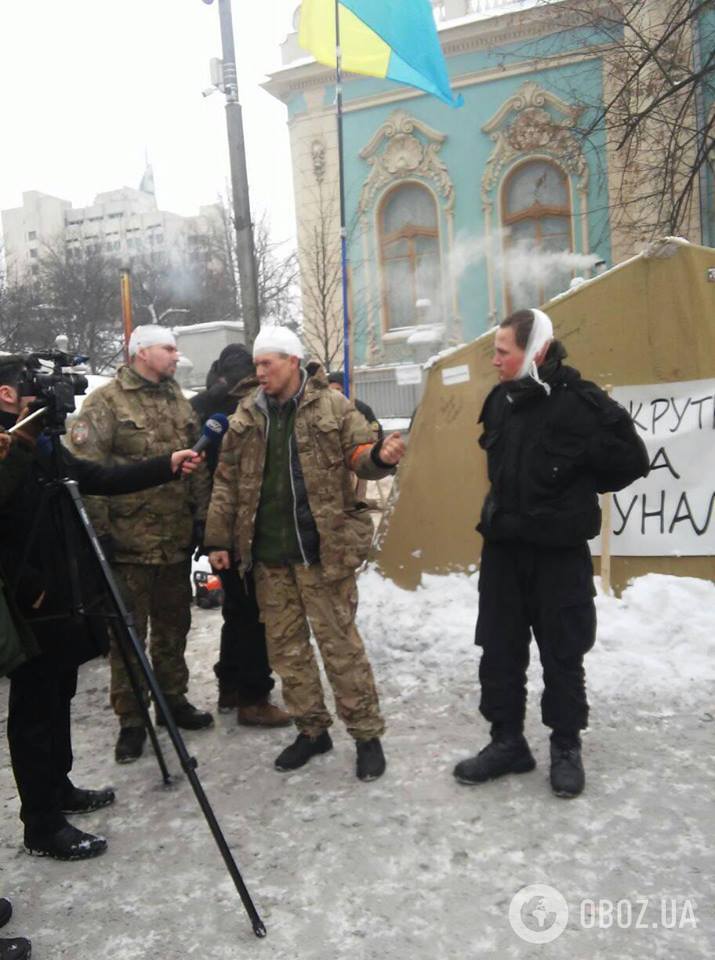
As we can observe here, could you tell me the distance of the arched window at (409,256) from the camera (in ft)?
63.9

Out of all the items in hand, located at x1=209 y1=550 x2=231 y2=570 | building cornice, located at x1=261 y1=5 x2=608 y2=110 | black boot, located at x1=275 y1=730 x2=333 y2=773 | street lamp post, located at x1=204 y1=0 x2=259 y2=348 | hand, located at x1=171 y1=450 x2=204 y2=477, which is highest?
building cornice, located at x1=261 y1=5 x2=608 y2=110

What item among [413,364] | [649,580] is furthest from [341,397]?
[413,364]

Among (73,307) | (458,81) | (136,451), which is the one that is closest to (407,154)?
(458,81)

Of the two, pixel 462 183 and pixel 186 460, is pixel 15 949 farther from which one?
pixel 462 183

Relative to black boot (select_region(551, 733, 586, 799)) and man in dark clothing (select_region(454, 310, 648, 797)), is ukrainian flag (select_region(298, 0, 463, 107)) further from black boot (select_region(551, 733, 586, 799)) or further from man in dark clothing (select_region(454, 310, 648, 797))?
black boot (select_region(551, 733, 586, 799))

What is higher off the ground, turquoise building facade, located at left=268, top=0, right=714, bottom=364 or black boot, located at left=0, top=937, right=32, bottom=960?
turquoise building facade, located at left=268, top=0, right=714, bottom=364

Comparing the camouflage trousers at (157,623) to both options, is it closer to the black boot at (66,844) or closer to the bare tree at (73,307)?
the black boot at (66,844)

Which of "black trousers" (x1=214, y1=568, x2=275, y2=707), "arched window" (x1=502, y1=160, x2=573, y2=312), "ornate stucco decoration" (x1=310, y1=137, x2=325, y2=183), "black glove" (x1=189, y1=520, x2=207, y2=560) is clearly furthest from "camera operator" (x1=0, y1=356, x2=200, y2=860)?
"ornate stucco decoration" (x1=310, y1=137, x2=325, y2=183)

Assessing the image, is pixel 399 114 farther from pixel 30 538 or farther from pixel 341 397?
pixel 30 538

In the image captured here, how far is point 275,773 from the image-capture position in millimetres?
3725

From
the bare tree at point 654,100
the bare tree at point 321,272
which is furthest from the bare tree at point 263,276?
the bare tree at point 654,100

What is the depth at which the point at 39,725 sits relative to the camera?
3.04 metres

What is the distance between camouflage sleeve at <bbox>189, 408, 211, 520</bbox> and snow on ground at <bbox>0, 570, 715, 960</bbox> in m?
1.12

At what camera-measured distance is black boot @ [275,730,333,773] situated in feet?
12.3
